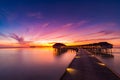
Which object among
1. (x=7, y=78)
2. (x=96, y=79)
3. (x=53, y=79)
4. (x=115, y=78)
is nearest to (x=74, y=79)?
(x=96, y=79)

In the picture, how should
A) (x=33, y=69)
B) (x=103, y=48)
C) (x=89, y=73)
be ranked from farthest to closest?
(x=103, y=48)
(x=33, y=69)
(x=89, y=73)

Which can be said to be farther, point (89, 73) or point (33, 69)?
point (33, 69)

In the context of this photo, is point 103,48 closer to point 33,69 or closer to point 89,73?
point 33,69

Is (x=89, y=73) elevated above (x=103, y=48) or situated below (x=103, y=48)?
below

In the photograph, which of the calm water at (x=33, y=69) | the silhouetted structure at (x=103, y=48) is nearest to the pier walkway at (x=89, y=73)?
the calm water at (x=33, y=69)

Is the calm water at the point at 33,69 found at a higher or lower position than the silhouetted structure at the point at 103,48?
lower

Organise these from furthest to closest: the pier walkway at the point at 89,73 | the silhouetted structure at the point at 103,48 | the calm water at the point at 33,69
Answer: the silhouetted structure at the point at 103,48 → the calm water at the point at 33,69 → the pier walkway at the point at 89,73

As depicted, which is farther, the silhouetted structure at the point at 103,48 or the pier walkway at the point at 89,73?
the silhouetted structure at the point at 103,48

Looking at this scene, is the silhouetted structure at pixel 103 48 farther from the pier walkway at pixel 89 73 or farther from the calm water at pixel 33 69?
the pier walkway at pixel 89 73

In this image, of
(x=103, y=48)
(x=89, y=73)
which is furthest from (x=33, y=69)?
(x=103, y=48)

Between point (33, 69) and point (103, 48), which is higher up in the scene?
point (103, 48)

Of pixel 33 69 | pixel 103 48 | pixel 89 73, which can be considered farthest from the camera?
pixel 103 48

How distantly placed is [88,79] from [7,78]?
30.8 ft

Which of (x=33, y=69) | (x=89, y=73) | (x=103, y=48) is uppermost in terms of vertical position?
(x=103, y=48)
